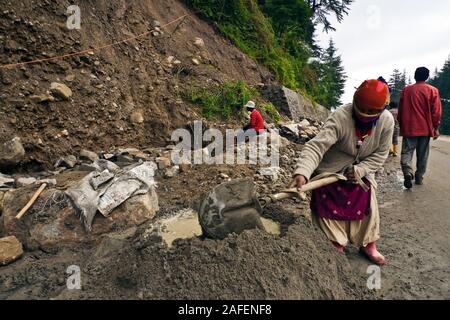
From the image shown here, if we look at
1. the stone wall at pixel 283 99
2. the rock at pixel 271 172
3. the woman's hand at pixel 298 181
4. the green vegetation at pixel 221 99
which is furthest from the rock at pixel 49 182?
the stone wall at pixel 283 99

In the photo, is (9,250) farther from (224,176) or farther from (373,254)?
(373,254)

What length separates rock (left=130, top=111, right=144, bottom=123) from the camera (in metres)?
6.57

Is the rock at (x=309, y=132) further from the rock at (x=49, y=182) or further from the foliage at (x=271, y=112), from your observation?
the rock at (x=49, y=182)

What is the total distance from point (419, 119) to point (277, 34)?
419 inches

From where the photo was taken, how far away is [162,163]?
527 centimetres

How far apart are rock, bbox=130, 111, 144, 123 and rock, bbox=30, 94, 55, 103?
144 cm

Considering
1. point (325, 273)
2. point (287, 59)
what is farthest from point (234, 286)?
point (287, 59)

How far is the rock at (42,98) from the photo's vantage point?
5.45m

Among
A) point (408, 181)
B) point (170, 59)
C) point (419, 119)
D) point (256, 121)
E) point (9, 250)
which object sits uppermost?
point (170, 59)

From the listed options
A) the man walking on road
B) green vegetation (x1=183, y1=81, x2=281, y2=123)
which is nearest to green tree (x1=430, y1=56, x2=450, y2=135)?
green vegetation (x1=183, y1=81, x2=281, y2=123)

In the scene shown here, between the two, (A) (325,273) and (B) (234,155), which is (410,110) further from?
(A) (325,273)

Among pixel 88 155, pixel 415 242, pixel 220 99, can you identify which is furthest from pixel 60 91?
pixel 415 242

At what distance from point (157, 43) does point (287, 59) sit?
6.95 m

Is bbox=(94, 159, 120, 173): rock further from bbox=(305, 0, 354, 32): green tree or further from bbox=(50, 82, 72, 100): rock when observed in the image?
bbox=(305, 0, 354, 32): green tree
